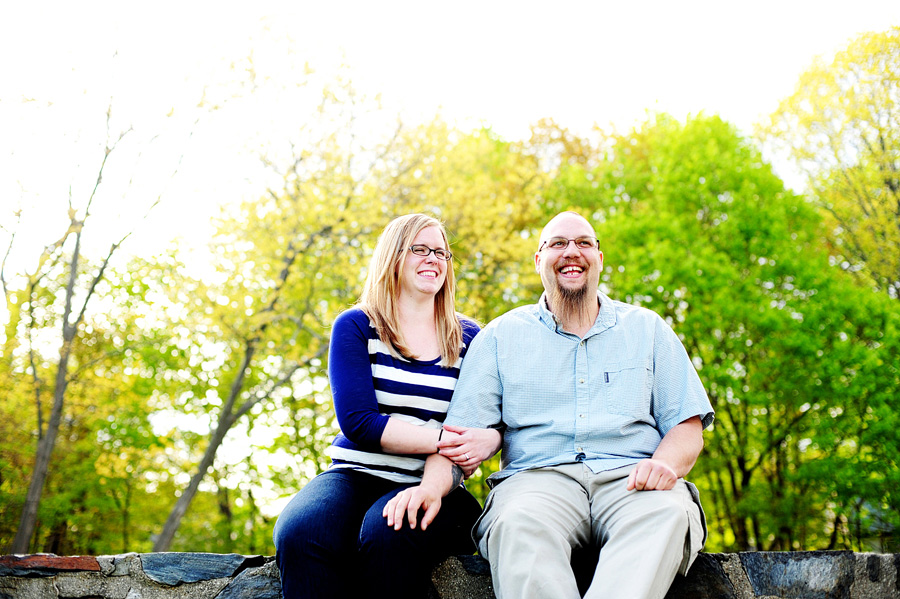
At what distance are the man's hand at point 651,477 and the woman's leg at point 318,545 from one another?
90cm

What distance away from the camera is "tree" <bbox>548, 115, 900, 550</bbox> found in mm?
9469

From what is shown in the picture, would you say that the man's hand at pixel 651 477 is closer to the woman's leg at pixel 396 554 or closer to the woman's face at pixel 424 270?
the woman's leg at pixel 396 554

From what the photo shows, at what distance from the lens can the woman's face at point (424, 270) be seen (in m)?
2.69

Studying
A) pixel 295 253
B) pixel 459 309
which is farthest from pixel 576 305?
pixel 459 309

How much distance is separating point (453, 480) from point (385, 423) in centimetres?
30

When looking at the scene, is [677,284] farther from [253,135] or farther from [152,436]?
[152,436]

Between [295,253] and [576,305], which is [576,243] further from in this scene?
[295,253]

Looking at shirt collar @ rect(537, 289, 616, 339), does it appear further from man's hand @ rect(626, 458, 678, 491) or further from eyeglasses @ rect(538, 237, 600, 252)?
man's hand @ rect(626, 458, 678, 491)

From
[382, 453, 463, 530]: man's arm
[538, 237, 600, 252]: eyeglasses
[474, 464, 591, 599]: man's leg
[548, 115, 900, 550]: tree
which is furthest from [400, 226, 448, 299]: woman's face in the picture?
[548, 115, 900, 550]: tree

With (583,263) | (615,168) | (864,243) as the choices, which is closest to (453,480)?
(583,263)

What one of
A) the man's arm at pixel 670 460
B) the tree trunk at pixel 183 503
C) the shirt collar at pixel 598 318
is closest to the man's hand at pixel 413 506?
the man's arm at pixel 670 460

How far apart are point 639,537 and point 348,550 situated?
2.95ft

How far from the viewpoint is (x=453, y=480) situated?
2.29 meters

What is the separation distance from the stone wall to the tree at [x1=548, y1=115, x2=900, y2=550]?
792 cm
